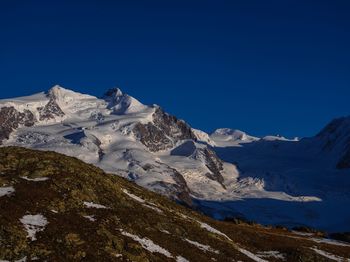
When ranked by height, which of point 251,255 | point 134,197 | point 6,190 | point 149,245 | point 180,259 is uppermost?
point 134,197

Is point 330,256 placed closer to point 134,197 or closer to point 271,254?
point 271,254

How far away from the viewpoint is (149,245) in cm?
5122

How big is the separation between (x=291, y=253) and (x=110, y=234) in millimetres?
23871

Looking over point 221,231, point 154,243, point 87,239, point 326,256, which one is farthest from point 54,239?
point 326,256

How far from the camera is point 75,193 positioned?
55969mm

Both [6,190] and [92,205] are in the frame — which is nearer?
[6,190]

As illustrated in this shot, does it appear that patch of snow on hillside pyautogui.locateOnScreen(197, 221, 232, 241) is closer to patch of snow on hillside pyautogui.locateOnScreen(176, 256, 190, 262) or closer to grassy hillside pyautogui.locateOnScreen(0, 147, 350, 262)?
grassy hillside pyautogui.locateOnScreen(0, 147, 350, 262)

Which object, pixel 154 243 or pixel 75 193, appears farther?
pixel 75 193

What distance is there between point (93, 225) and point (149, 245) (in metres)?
4.47

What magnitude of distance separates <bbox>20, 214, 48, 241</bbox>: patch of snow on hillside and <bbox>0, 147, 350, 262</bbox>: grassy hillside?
0.07 meters

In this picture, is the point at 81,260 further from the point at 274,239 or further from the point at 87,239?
the point at 274,239

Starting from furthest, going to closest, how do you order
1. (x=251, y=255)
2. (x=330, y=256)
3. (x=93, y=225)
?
(x=330, y=256), (x=251, y=255), (x=93, y=225)

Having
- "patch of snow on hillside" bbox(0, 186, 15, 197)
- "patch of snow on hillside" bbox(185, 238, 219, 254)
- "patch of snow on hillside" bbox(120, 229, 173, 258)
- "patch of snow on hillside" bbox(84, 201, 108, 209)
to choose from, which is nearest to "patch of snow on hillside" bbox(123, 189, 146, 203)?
"patch of snow on hillside" bbox(84, 201, 108, 209)

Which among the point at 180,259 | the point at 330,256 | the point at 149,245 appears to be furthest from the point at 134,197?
the point at 330,256
